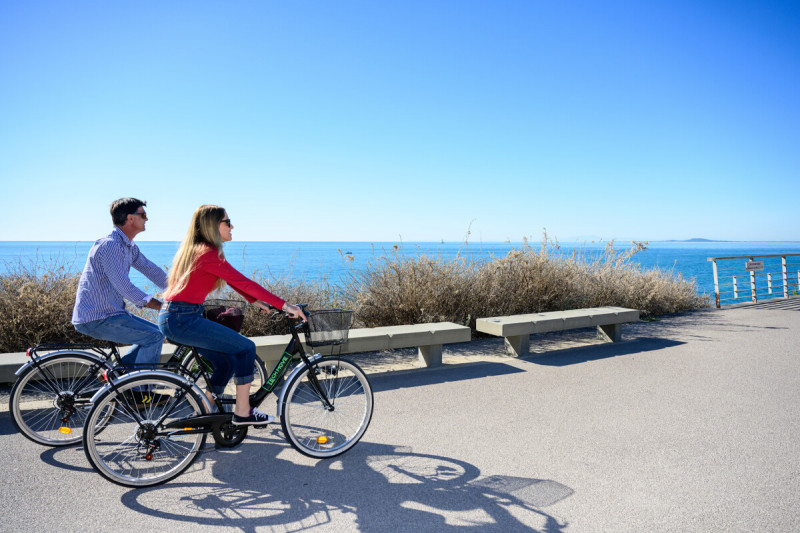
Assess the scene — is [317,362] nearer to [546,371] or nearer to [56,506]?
[56,506]

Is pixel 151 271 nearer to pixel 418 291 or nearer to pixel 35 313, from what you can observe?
pixel 35 313

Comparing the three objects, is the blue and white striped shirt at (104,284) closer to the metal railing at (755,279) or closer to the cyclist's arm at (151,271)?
the cyclist's arm at (151,271)

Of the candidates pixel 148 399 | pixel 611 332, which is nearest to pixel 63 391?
pixel 148 399

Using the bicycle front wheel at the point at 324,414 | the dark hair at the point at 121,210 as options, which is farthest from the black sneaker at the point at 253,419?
the dark hair at the point at 121,210

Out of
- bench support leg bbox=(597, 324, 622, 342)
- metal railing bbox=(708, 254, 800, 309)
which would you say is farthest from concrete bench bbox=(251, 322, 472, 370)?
metal railing bbox=(708, 254, 800, 309)

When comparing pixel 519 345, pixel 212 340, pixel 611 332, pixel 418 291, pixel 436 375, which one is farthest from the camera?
pixel 418 291

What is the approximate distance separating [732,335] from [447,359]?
563 cm

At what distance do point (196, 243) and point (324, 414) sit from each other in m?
2.03

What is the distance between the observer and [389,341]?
6.67m

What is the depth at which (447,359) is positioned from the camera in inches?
295

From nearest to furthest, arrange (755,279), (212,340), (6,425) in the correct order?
(212,340) < (6,425) < (755,279)

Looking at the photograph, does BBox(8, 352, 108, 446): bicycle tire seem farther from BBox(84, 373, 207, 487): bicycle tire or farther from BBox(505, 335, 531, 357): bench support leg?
BBox(505, 335, 531, 357): bench support leg

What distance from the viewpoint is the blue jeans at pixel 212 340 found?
11.7 feet

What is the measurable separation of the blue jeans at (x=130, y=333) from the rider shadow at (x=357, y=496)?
988mm
